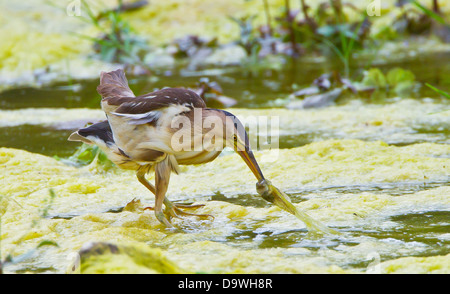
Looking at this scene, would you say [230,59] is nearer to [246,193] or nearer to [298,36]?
[298,36]

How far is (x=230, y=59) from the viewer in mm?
9062

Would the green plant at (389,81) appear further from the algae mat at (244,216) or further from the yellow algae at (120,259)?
the yellow algae at (120,259)

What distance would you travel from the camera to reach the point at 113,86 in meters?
3.79

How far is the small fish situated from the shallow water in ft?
0.18

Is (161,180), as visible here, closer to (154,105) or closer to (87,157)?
A: (154,105)

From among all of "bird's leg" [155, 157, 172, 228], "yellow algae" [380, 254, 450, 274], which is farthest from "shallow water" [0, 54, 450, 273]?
"bird's leg" [155, 157, 172, 228]

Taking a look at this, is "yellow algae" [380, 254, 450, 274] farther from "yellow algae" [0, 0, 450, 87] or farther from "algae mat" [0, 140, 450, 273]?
"yellow algae" [0, 0, 450, 87]

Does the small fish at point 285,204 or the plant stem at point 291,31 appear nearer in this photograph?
the small fish at point 285,204

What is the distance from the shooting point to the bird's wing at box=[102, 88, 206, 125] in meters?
3.34

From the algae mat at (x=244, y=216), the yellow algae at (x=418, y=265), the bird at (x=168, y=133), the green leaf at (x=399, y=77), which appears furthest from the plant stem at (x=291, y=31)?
the yellow algae at (x=418, y=265)

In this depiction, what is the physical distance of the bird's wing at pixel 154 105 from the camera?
11.0 ft

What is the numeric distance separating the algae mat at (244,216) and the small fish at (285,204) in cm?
7

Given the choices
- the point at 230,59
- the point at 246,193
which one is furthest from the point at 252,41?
the point at 246,193
